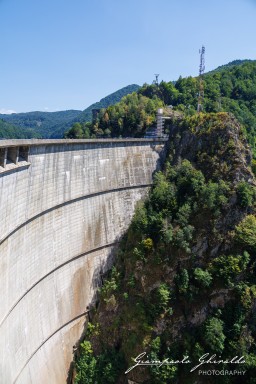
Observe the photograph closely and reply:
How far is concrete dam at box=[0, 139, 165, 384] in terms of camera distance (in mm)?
18062

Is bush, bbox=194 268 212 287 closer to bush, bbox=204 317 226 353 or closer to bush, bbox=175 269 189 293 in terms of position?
bush, bbox=175 269 189 293

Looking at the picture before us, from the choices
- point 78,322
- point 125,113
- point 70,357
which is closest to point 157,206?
point 78,322

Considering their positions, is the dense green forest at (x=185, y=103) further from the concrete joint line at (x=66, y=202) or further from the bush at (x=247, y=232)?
the bush at (x=247, y=232)

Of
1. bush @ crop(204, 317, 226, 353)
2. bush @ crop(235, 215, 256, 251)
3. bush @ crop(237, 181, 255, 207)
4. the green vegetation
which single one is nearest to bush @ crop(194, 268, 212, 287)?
bush @ crop(204, 317, 226, 353)

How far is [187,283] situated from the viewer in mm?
24031

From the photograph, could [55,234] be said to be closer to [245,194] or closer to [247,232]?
[247,232]

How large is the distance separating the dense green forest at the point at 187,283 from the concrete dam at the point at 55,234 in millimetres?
1959

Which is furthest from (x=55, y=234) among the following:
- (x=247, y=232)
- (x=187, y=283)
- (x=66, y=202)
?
(x=247, y=232)

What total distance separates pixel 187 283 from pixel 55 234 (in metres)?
9.91

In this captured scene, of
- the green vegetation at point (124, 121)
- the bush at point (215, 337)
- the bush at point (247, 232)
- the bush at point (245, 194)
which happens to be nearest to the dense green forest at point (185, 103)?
the green vegetation at point (124, 121)

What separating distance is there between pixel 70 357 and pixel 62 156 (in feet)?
47.8

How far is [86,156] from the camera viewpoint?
26.4 m

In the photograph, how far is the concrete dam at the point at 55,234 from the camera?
18.1 meters

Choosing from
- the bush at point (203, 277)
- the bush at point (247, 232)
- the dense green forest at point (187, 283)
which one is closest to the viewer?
the dense green forest at point (187, 283)
